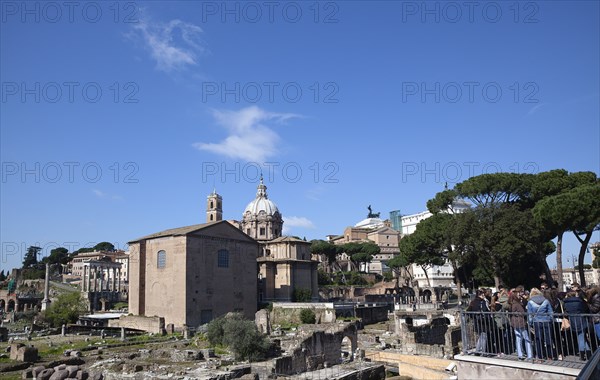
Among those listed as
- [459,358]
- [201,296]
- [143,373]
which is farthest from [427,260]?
[459,358]

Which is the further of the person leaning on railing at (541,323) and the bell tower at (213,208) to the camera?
the bell tower at (213,208)

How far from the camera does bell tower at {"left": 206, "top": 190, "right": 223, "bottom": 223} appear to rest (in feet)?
230

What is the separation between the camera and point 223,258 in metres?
46.7

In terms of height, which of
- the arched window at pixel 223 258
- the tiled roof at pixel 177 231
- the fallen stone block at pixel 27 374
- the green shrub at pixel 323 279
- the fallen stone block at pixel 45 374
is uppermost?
the tiled roof at pixel 177 231

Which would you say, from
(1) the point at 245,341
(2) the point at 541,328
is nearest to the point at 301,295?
(1) the point at 245,341

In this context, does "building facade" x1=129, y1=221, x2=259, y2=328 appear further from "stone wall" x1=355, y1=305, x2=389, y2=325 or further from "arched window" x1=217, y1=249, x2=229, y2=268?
"stone wall" x1=355, y1=305, x2=389, y2=325

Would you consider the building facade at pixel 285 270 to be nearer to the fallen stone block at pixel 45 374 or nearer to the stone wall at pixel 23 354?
the stone wall at pixel 23 354

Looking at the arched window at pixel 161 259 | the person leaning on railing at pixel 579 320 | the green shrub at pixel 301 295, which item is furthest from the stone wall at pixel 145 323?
the person leaning on railing at pixel 579 320

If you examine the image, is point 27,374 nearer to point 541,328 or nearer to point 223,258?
point 541,328

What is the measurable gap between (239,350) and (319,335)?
4524 mm

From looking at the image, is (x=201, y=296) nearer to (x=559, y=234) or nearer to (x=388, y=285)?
(x=559, y=234)

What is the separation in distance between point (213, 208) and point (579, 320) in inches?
2556

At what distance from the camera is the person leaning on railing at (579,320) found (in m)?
7.28

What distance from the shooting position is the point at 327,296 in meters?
67.6
